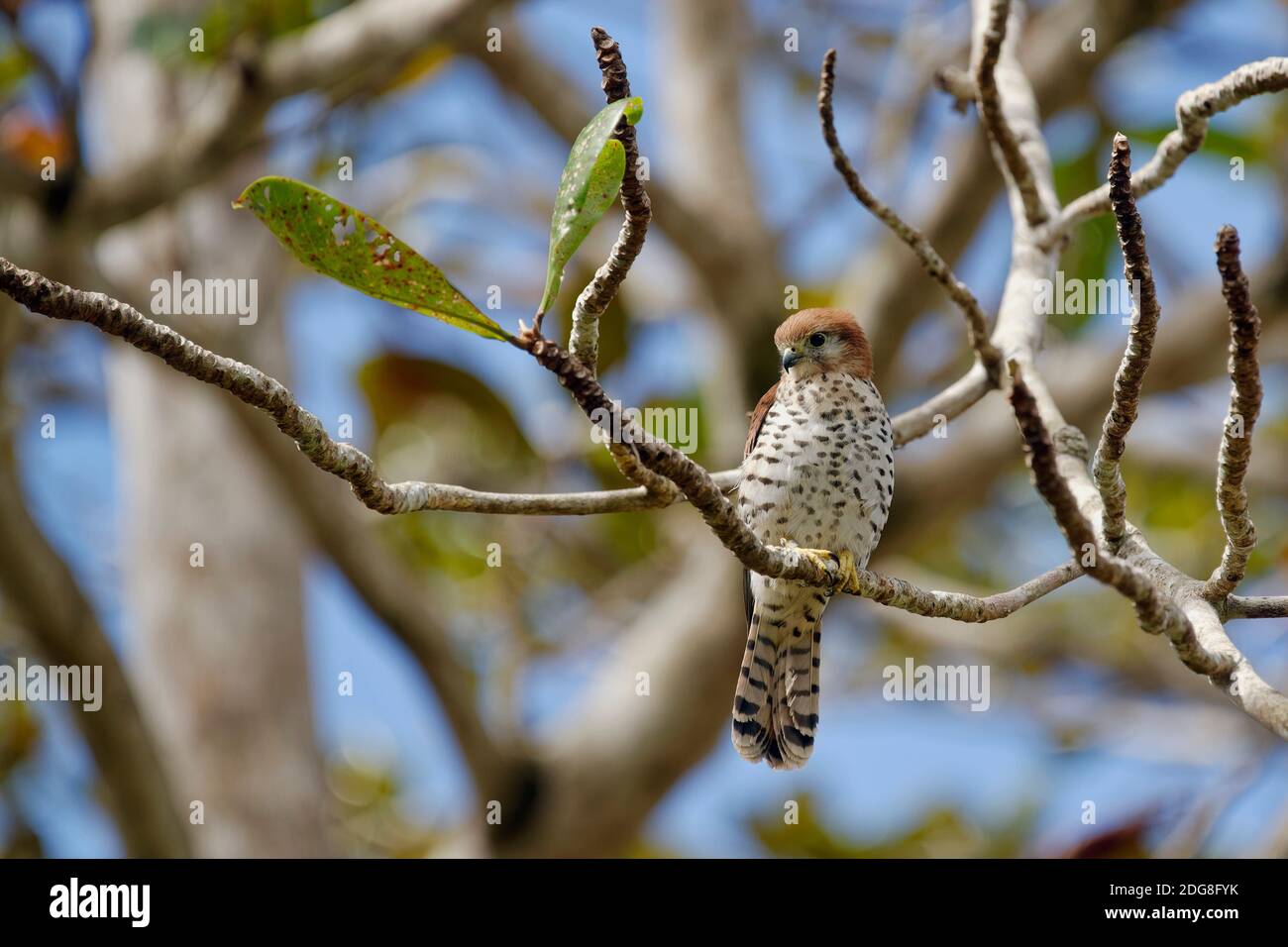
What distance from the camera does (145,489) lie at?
6184 mm

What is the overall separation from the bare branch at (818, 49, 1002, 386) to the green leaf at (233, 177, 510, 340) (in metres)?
1.01

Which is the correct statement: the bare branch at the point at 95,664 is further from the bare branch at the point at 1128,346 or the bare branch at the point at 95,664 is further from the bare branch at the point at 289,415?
the bare branch at the point at 1128,346

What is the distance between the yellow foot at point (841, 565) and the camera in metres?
2.47

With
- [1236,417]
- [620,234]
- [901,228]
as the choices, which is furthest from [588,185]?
[901,228]

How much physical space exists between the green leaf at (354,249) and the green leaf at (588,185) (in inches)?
5.8

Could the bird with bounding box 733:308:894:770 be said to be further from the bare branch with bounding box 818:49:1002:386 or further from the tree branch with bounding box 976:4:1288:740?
the bare branch with bounding box 818:49:1002:386

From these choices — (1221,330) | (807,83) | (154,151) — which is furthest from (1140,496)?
(154,151)

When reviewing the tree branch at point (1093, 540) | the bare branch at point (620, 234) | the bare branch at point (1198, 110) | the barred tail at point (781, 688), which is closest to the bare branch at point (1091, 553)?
the tree branch at point (1093, 540)

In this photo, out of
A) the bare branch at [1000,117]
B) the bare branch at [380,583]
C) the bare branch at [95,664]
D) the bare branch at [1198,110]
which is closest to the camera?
the bare branch at [1198,110]

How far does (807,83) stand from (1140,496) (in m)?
2.87

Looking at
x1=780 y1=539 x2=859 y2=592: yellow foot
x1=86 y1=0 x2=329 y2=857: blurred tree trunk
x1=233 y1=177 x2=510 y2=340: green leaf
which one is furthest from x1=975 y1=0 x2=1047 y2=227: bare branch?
x1=86 y1=0 x2=329 y2=857: blurred tree trunk

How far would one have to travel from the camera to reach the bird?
123 inches

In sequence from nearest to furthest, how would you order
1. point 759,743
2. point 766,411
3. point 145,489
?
1. point 759,743
2. point 766,411
3. point 145,489

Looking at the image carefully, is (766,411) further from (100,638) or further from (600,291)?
(100,638)
